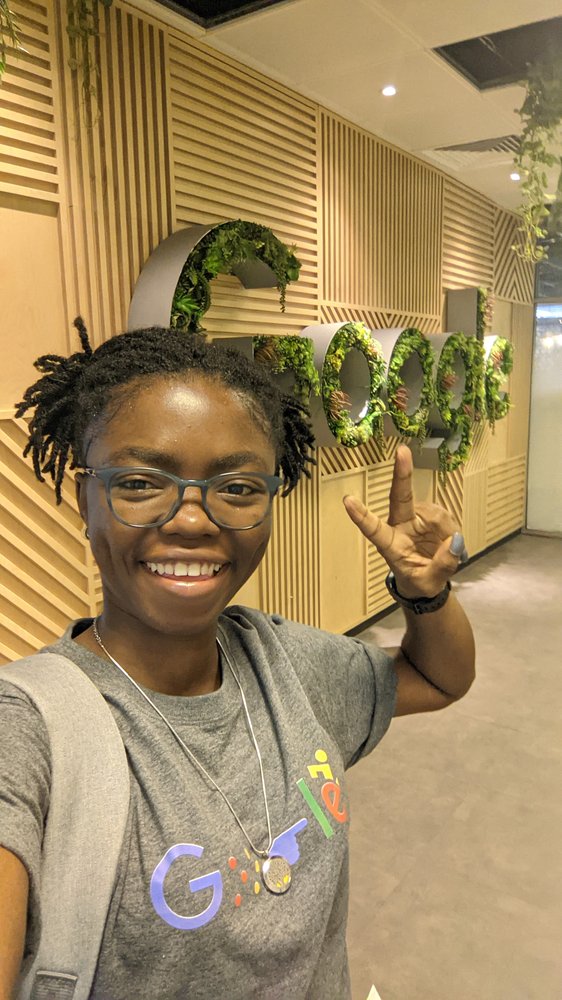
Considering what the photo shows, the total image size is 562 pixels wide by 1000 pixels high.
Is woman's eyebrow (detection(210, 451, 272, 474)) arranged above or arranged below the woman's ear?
above

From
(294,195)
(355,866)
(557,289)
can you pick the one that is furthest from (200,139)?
(557,289)

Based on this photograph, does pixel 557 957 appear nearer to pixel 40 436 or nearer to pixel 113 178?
pixel 40 436

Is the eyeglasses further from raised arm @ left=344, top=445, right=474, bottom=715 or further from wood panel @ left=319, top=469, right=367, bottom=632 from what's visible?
wood panel @ left=319, top=469, right=367, bottom=632

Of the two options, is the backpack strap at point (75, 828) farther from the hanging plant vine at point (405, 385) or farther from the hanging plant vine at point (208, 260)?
the hanging plant vine at point (405, 385)

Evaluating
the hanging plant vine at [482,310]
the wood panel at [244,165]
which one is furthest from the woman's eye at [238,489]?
the hanging plant vine at [482,310]

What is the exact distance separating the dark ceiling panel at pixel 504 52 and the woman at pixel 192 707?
3099 millimetres

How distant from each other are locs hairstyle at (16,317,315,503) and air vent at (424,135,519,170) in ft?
14.3

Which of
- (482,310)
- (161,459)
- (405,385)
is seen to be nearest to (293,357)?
(405,385)

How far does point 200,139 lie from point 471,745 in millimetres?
3243

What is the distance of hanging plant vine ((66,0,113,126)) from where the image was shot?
101 inches

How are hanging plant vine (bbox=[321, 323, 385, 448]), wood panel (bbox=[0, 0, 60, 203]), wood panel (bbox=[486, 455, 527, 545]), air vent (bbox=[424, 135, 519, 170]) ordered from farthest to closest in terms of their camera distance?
wood panel (bbox=[486, 455, 527, 545]) < air vent (bbox=[424, 135, 519, 170]) < hanging plant vine (bbox=[321, 323, 385, 448]) < wood panel (bbox=[0, 0, 60, 203])

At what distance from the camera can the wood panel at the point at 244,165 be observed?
3178 mm

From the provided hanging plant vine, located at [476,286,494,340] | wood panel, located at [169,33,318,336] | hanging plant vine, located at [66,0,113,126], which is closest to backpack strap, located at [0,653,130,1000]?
hanging plant vine, located at [66,0,113,126]

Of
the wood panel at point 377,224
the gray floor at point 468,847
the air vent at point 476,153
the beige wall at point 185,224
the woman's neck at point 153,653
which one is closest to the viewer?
the woman's neck at point 153,653
